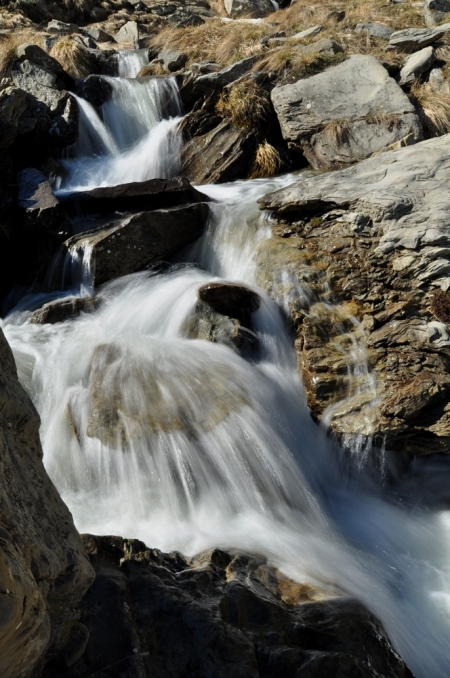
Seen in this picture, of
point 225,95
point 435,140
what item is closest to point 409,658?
point 435,140

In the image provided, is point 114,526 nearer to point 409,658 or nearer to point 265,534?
point 265,534

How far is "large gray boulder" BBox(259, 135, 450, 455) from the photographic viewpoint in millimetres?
5887

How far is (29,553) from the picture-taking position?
2043mm

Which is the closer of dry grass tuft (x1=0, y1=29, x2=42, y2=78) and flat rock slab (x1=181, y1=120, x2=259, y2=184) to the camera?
flat rock slab (x1=181, y1=120, x2=259, y2=184)

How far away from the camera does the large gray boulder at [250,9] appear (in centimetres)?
1842

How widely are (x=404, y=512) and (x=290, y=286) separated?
275cm

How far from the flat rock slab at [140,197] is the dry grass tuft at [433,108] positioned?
14.7 ft

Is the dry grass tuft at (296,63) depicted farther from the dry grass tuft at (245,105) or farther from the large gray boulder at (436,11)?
the large gray boulder at (436,11)

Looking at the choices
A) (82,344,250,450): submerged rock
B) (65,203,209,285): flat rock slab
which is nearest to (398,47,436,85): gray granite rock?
(65,203,209,285): flat rock slab

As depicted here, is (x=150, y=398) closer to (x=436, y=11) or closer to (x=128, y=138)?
(x=128, y=138)

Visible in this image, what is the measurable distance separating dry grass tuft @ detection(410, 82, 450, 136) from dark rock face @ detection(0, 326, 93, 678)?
9.97 m

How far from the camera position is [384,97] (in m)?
10.9

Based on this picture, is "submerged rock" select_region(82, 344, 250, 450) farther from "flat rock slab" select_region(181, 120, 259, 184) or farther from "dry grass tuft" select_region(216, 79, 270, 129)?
"dry grass tuft" select_region(216, 79, 270, 129)

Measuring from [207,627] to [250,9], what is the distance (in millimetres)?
19267
